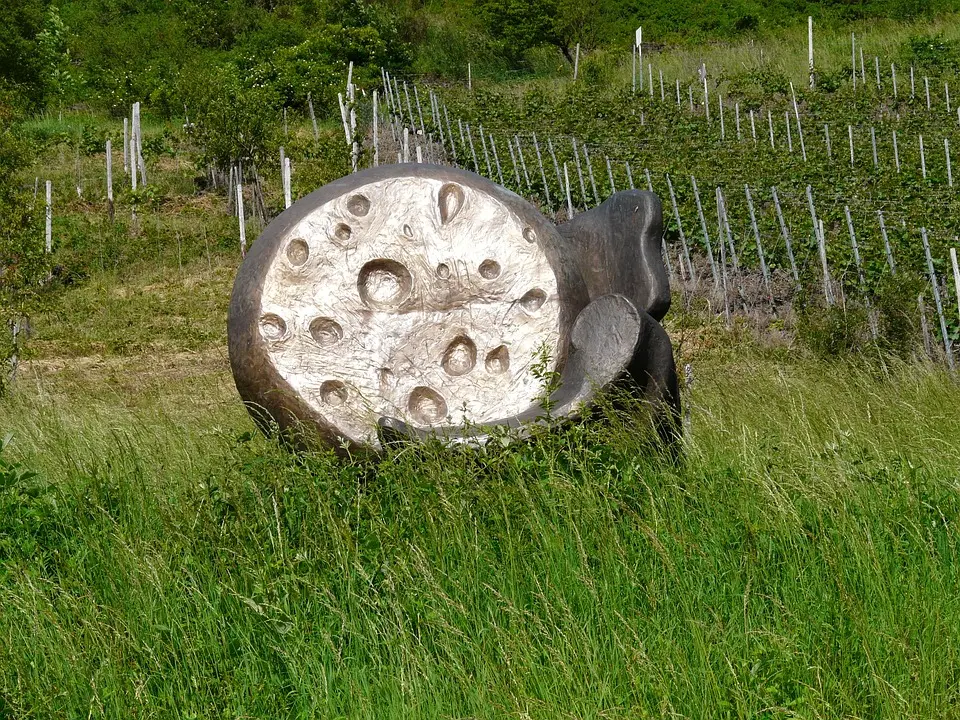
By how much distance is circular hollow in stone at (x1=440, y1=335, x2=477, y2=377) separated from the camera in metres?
5.52

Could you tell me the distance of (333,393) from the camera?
212 inches

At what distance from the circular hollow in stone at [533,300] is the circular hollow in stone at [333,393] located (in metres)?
0.91

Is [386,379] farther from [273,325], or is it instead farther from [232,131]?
[232,131]

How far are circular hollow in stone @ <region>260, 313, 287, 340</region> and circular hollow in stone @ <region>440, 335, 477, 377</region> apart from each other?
2.43ft

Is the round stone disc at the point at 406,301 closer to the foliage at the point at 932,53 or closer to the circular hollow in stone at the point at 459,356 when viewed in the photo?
the circular hollow in stone at the point at 459,356

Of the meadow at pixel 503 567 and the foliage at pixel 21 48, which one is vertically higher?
the foliage at pixel 21 48

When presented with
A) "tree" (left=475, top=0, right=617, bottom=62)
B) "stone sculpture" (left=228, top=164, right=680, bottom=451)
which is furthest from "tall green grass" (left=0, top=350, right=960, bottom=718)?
"tree" (left=475, top=0, right=617, bottom=62)

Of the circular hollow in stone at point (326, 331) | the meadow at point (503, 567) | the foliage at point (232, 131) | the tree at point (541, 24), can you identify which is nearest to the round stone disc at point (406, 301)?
the circular hollow in stone at point (326, 331)

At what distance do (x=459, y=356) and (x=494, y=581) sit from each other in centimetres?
154

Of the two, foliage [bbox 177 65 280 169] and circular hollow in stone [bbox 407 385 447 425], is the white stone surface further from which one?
foliage [bbox 177 65 280 169]

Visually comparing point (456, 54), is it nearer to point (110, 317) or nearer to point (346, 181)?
point (110, 317)

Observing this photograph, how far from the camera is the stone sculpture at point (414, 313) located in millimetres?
5363

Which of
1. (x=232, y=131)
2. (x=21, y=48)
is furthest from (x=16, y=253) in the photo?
(x=21, y=48)

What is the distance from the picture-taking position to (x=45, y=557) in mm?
4703
